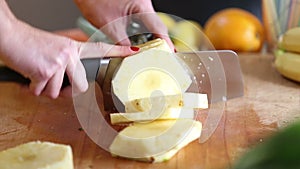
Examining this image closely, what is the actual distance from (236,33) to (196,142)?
0.63m

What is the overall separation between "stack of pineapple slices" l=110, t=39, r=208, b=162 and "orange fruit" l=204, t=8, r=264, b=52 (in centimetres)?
47

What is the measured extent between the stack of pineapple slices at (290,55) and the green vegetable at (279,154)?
0.90m

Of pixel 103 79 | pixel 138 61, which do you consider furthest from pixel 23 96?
pixel 138 61

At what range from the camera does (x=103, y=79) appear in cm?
136

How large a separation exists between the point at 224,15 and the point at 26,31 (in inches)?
32.0

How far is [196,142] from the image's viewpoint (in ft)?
4.02

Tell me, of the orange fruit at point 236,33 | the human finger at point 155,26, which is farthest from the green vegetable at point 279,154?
the orange fruit at point 236,33

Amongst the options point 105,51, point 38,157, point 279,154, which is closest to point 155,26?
point 105,51

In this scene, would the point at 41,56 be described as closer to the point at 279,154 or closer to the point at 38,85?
the point at 38,85

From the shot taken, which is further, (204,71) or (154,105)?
(204,71)

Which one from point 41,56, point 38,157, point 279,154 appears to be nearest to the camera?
point 279,154

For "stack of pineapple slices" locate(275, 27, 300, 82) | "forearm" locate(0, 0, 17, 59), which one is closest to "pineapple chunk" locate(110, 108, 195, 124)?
"forearm" locate(0, 0, 17, 59)

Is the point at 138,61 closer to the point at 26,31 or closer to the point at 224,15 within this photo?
the point at 26,31

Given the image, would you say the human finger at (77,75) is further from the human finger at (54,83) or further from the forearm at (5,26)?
the forearm at (5,26)
